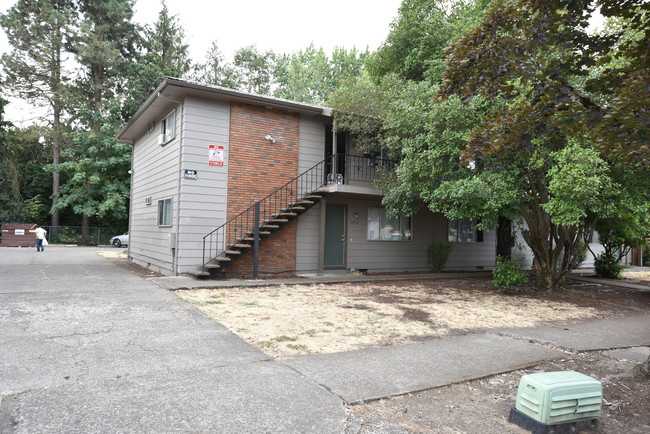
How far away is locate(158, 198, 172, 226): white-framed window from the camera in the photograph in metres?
11.8

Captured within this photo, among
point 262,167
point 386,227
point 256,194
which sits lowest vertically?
point 386,227

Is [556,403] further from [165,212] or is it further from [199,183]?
[165,212]

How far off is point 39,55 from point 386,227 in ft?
93.0

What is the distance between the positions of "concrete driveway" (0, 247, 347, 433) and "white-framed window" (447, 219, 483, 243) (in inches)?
472

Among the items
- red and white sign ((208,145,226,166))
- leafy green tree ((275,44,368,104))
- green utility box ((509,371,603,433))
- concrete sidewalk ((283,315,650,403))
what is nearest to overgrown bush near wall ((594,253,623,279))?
concrete sidewalk ((283,315,650,403))

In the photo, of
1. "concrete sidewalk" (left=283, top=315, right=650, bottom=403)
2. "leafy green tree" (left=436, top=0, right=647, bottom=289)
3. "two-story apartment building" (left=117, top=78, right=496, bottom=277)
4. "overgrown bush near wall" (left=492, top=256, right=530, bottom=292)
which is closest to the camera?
"concrete sidewalk" (left=283, top=315, right=650, bottom=403)

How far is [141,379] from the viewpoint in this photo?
12.3 feet

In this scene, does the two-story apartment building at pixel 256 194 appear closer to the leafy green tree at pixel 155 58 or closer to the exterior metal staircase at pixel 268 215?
the exterior metal staircase at pixel 268 215

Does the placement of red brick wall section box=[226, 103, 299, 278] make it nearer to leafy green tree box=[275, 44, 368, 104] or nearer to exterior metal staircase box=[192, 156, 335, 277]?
exterior metal staircase box=[192, 156, 335, 277]

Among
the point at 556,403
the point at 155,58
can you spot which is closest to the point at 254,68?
the point at 155,58

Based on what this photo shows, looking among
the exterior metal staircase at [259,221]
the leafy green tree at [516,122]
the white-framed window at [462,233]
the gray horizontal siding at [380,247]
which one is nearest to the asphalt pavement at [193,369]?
the leafy green tree at [516,122]

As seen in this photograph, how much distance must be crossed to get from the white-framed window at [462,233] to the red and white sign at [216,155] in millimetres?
9288

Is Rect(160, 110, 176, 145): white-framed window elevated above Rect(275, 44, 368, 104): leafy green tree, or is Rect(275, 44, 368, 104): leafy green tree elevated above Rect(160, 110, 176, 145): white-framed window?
Rect(275, 44, 368, 104): leafy green tree

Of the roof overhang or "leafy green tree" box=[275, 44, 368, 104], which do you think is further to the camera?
"leafy green tree" box=[275, 44, 368, 104]
